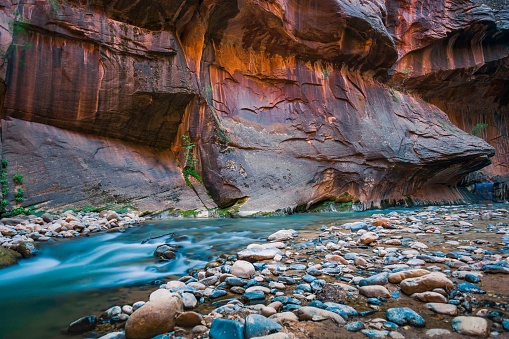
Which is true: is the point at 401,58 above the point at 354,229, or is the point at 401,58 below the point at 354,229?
above

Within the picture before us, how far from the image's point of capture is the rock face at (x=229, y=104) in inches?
289

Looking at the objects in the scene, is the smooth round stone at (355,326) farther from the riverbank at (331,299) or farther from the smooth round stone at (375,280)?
the smooth round stone at (375,280)

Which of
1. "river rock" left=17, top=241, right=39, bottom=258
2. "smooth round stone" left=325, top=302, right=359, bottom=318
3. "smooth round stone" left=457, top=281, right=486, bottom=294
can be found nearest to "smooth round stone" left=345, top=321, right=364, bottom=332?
"smooth round stone" left=325, top=302, right=359, bottom=318

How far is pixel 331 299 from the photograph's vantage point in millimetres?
1959

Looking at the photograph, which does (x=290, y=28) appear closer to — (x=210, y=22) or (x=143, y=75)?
(x=210, y=22)

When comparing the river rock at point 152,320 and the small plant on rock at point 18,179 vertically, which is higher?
the small plant on rock at point 18,179

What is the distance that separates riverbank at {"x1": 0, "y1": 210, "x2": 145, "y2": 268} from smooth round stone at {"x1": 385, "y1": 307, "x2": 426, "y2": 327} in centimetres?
356

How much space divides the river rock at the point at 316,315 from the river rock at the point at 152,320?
2.37ft

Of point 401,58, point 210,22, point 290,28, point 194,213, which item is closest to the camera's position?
point 194,213

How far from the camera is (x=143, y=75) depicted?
833 cm

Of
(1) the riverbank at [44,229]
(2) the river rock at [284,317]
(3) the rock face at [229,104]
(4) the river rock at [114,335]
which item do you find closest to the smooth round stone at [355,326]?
(2) the river rock at [284,317]

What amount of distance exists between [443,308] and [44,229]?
17.7 feet

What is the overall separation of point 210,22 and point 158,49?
209 centimetres

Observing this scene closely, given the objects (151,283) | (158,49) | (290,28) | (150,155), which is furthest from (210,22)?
(151,283)
